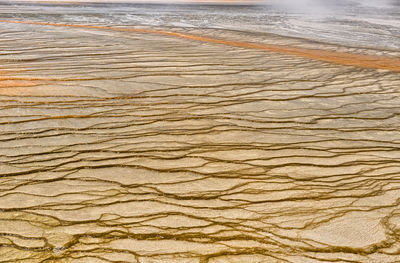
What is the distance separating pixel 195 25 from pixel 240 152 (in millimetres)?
6208

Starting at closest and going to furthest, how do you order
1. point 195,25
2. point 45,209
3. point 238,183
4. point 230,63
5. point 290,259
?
point 290,259
point 45,209
point 238,183
point 230,63
point 195,25

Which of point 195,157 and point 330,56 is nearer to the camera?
point 195,157

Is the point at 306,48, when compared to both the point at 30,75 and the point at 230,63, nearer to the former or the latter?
the point at 230,63

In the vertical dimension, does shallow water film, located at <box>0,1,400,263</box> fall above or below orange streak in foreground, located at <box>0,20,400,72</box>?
below

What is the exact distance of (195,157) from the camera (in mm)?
2719

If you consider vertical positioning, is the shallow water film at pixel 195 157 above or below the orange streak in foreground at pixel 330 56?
below

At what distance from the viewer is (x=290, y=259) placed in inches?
72.0

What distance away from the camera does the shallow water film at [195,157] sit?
193 cm

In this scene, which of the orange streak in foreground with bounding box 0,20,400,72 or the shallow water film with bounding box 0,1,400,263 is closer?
the shallow water film with bounding box 0,1,400,263

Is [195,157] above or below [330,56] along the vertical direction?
below

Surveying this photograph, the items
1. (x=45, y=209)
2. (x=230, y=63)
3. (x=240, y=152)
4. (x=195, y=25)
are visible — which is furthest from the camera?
(x=195, y=25)

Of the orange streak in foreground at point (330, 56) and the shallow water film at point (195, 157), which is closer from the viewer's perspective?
the shallow water film at point (195, 157)

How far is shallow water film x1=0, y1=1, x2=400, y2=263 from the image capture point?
1.93m

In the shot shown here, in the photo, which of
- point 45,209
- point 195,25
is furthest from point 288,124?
point 195,25
